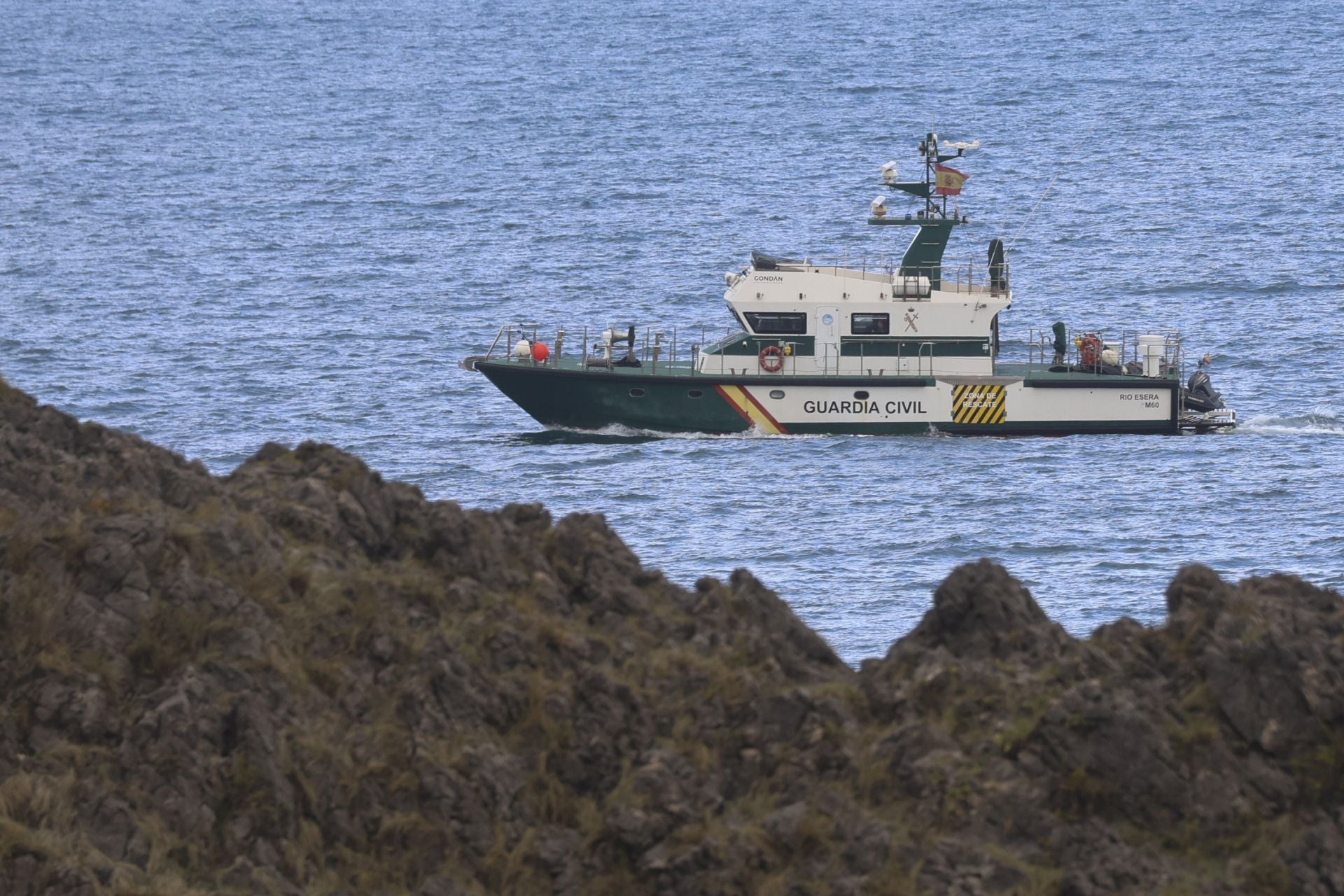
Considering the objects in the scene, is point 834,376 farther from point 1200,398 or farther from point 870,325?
point 1200,398

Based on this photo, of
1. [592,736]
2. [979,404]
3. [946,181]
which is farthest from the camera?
[946,181]

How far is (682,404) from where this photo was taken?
151ft

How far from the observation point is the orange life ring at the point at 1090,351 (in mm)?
47469

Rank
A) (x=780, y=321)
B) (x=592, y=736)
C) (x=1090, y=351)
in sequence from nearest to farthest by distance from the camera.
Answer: (x=592, y=736) → (x=780, y=321) → (x=1090, y=351)

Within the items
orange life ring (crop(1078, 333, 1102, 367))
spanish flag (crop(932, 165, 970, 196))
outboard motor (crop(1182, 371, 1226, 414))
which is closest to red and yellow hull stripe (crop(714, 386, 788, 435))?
spanish flag (crop(932, 165, 970, 196))

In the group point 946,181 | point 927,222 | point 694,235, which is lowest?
point 927,222

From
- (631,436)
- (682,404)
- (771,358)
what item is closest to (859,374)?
(771,358)

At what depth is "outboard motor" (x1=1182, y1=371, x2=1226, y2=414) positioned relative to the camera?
156 ft

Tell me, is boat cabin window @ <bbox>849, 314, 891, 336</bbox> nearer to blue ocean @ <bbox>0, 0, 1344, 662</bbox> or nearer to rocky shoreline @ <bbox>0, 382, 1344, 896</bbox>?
blue ocean @ <bbox>0, 0, 1344, 662</bbox>

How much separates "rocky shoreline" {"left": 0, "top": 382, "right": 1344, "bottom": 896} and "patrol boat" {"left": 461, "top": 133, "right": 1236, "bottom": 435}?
3067 cm

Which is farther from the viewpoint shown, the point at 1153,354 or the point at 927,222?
the point at 1153,354

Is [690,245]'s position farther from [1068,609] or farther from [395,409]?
[1068,609]

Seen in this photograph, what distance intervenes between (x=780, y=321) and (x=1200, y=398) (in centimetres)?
918

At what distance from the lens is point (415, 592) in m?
15.0
